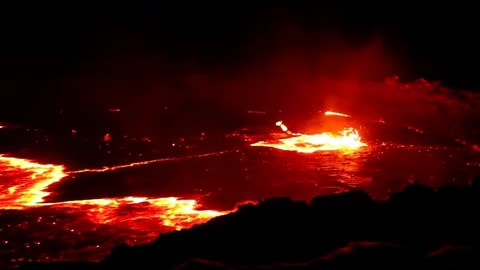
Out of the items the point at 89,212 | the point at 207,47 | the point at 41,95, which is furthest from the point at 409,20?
the point at 89,212

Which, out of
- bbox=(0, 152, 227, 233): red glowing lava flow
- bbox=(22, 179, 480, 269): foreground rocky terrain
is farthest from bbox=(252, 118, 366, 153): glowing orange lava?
bbox=(22, 179, 480, 269): foreground rocky terrain

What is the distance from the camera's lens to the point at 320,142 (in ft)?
55.9

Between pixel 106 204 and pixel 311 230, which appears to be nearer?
pixel 311 230

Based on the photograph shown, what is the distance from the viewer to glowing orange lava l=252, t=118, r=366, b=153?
16.2 meters

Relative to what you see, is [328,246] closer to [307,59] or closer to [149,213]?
[149,213]

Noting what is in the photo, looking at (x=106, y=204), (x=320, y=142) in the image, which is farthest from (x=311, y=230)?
(x=320, y=142)

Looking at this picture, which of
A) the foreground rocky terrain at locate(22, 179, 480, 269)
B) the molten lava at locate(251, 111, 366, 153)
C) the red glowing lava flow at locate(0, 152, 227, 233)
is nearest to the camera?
the foreground rocky terrain at locate(22, 179, 480, 269)

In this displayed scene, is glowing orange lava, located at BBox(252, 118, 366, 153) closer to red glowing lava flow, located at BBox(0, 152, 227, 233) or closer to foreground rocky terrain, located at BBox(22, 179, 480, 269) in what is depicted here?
red glowing lava flow, located at BBox(0, 152, 227, 233)

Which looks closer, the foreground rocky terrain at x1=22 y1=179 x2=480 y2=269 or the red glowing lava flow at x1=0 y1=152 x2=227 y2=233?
the foreground rocky terrain at x1=22 y1=179 x2=480 y2=269

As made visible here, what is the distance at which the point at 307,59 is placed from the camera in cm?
2883

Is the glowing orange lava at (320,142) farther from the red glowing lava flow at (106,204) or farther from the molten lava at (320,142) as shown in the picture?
the red glowing lava flow at (106,204)

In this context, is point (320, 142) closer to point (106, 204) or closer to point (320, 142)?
point (320, 142)

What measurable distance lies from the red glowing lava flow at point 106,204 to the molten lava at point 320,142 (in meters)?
4.00

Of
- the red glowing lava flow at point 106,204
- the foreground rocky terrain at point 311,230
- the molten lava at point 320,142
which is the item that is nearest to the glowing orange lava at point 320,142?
the molten lava at point 320,142
